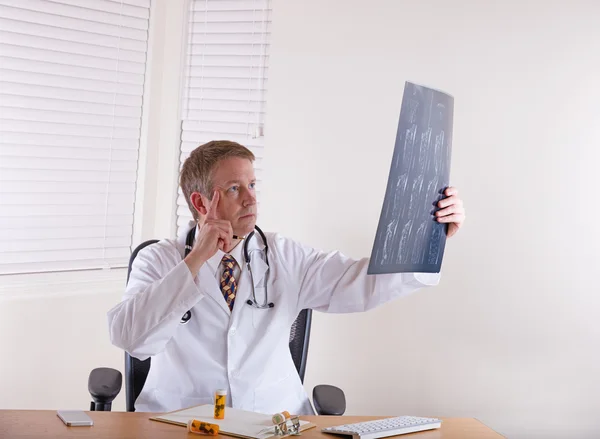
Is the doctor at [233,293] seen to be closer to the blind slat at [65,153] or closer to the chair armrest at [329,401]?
the chair armrest at [329,401]

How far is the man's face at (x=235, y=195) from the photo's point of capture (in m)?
2.25

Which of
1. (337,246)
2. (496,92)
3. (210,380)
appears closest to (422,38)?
(496,92)

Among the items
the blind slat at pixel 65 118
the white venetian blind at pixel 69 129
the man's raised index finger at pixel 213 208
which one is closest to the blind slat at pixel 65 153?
the white venetian blind at pixel 69 129

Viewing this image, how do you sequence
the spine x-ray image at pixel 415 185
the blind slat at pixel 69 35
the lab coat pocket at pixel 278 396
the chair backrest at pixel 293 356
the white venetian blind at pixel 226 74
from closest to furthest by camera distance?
1. the spine x-ray image at pixel 415 185
2. the lab coat pocket at pixel 278 396
3. the chair backrest at pixel 293 356
4. the blind slat at pixel 69 35
5. the white venetian blind at pixel 226 74

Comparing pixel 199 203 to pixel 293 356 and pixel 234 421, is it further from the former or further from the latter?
pixel 234 421

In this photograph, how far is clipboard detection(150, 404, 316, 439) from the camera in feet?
5.52

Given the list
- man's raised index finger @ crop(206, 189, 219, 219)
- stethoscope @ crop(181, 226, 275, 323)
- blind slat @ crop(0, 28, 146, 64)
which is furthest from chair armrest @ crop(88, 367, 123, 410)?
blind slat @ crop(0, 28, 146, 64)

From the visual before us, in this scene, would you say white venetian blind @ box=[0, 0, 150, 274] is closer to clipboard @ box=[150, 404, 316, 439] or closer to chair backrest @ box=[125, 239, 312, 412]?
chair backrest @ box=[125, 239, 312, 412]

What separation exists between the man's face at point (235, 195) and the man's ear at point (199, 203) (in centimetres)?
5

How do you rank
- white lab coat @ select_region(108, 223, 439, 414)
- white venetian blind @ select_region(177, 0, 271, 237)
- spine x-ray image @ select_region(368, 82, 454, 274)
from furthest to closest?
white venetian blind @ select_region(177, 0, 271, 237) < white lab coat @ select_region(108, 223, 439, 414) < spine x-ray image @ select_region(368, 82, 454, 274)

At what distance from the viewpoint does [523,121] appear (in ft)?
9.30

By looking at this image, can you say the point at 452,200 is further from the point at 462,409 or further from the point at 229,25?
the point at 229,25

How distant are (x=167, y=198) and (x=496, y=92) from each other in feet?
5.09

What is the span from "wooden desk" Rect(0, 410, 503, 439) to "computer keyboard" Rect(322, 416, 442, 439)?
2cm
